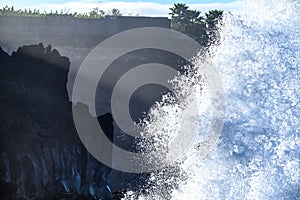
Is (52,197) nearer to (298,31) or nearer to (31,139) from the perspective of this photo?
(31,139)

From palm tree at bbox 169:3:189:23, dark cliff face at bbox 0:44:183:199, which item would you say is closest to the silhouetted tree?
palm tree at bbox 169:3:189:23

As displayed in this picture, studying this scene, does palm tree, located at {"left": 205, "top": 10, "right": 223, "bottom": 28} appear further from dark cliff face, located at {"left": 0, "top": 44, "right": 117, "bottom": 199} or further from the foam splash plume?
dark cliff face, located at {"left": 0, "top": 44, "right": 117, "bottom": 199}

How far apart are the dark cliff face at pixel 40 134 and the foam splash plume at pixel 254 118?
209cm

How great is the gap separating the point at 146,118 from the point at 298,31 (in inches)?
704

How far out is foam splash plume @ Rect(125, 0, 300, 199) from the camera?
32.8 ft

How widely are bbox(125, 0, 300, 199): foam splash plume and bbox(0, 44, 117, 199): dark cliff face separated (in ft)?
6.84

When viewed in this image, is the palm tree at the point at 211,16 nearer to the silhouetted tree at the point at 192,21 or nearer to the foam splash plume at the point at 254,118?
the silhouetted tree at the point at 192,21

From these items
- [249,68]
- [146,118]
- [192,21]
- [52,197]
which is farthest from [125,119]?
[52,197]

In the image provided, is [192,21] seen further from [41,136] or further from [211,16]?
[41,136]

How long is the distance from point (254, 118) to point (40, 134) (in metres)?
4.53

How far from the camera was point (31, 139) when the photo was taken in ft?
33.6

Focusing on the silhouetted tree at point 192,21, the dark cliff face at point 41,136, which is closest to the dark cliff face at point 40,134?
the dark cliff face at point 41,136

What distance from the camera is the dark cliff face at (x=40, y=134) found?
993 centimetres

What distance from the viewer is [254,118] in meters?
11.7
